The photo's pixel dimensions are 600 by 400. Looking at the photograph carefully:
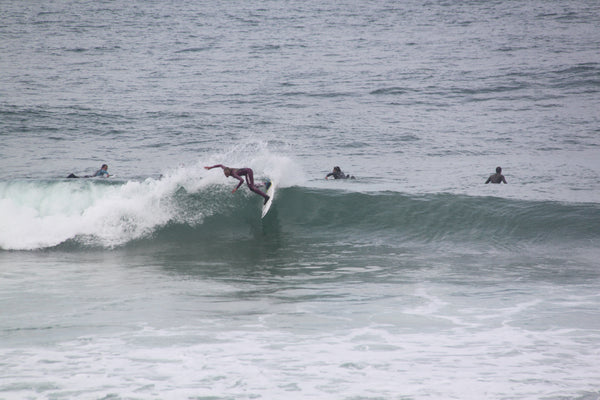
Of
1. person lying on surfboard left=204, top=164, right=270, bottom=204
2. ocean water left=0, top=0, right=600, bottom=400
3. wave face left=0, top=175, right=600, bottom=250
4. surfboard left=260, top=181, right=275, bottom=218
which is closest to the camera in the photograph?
ocean water left=0, top=0, right=600, bottom=400

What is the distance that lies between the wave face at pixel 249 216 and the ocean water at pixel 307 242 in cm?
5

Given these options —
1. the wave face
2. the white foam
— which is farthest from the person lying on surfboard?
the white foam

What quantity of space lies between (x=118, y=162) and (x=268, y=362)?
1919 centimetres

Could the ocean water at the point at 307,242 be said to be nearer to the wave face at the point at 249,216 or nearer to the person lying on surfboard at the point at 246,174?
the wave face at the point at 249,216

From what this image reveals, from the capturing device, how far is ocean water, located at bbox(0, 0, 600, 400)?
19.7ft

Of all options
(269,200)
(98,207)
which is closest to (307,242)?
(269,200)

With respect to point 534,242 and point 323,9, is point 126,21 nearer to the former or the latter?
point 323,9

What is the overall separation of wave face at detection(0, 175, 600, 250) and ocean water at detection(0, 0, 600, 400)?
2.1 inches

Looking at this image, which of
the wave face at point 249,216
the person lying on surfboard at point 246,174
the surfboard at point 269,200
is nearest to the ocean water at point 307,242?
the wave face at point 249,216

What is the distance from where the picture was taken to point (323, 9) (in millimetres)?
71812

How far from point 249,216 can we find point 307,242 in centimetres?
192

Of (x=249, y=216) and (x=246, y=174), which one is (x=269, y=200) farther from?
(x=246, y=174)

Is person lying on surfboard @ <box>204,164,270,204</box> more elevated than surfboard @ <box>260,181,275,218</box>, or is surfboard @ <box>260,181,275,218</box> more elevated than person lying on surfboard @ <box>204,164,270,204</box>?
person lying on surfboard @ <box>204,164,270,204</box>

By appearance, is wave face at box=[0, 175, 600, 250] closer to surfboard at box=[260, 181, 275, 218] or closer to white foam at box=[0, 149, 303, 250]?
white foam at box=[0, 149, 303, 250]
